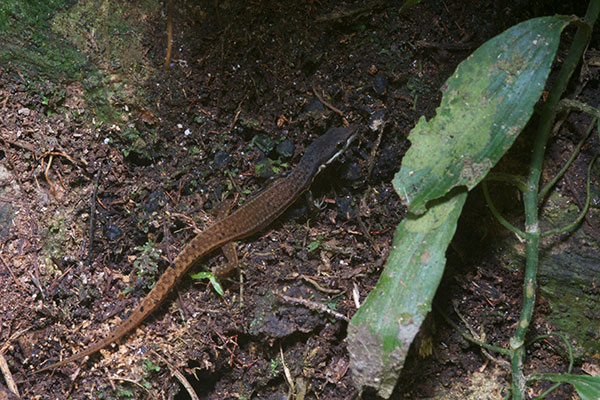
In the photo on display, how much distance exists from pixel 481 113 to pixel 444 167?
1.30 ft

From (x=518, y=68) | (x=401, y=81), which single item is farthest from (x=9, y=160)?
(x=518, y=68)

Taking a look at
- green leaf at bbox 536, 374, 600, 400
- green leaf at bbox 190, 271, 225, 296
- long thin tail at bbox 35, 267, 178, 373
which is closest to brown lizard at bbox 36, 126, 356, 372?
long thin tail at bbox 35, 267, 178, 373

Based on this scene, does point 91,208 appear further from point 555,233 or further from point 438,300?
point 555,233

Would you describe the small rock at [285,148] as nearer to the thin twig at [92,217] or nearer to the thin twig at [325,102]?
the thin twig at [325,102]

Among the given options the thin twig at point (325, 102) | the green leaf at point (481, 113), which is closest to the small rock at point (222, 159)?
the thin twig at point (325, 102)

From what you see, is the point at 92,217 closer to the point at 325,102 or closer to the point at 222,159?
the point at 222,159

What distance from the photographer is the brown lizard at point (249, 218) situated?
346 centimetres

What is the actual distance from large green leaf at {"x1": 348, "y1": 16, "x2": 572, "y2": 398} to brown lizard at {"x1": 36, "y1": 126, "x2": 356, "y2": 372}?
0.96m

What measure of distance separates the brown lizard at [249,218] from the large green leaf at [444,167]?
957mm

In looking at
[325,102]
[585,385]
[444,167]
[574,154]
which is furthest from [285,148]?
[585,385]

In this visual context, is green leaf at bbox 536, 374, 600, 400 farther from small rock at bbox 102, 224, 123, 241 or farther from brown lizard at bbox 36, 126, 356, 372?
small rock at bbox 102, 224, 123, 241

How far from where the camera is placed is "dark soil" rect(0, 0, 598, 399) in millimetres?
3439

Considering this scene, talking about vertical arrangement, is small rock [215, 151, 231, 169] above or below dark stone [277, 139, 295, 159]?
below

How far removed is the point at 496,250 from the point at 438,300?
1.87 feet
